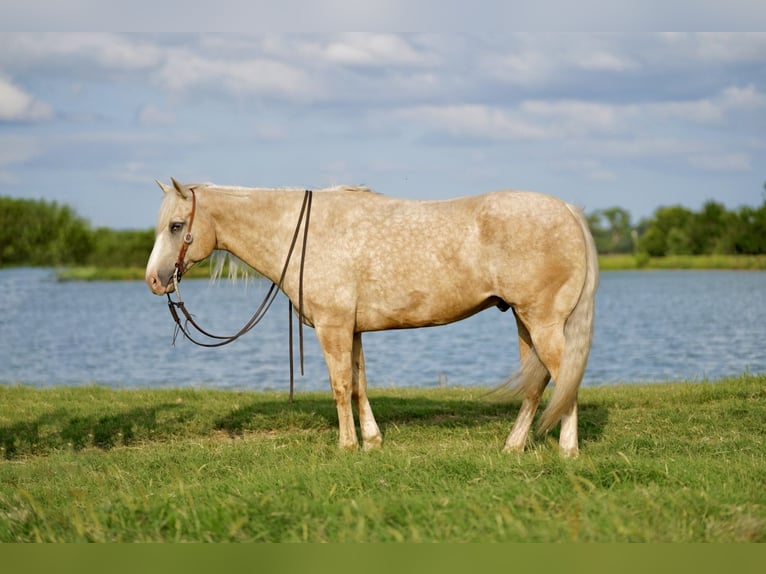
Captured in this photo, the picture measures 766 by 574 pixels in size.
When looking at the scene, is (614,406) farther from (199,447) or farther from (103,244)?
(103,244)

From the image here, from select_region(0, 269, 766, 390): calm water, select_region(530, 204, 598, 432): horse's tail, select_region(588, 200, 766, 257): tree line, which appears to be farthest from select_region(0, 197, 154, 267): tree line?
select_region(530, 204, 598, 432): horse's tail

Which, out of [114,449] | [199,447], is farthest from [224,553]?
[114,449]

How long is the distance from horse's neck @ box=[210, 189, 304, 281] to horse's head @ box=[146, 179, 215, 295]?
168mm

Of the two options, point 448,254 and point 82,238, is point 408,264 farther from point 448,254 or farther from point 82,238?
point 82,238

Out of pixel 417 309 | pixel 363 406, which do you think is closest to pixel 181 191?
pixel 417 309

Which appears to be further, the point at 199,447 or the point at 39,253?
the point at 39,253

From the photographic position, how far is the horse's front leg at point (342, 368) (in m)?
6.79

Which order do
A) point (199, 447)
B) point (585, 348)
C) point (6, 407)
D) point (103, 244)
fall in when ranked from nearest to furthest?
1. point (585, 348)
2. point (199, 447)
3. point (6, 407)
4. point (103, 244)

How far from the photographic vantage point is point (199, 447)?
7.43m

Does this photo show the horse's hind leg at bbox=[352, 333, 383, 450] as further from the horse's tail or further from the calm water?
the horse's tail

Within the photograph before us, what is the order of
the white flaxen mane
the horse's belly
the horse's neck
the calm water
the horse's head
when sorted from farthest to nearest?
the calm water, the white flaxen mane, the horse's neck, the horse's head, the horse's belly

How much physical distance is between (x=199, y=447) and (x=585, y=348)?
3.50m

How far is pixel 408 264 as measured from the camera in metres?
6.65

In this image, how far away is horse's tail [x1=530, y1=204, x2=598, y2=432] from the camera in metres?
6.24
